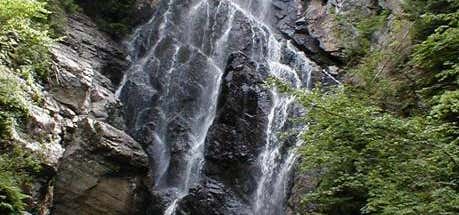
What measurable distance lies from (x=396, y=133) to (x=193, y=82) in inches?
414

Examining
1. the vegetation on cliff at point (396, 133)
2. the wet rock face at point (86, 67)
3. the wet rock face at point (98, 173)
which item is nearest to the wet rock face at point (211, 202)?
the wet rock face at point (98, 173)

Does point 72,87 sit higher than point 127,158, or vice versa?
point 72,87

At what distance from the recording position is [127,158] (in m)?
11.9

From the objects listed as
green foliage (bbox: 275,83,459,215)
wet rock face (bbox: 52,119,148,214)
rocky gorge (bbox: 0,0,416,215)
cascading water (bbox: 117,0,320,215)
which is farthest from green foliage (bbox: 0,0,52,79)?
green foliage (bbox: 275,83,459,215)

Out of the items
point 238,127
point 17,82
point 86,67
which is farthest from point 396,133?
point 86,67

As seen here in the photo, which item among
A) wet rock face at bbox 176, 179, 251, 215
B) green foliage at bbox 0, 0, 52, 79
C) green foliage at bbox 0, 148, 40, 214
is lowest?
green foliage at bbox 0, 148, 40, 214

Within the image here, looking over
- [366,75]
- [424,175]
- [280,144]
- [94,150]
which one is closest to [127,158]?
[94,150]

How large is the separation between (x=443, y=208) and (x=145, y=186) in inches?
333

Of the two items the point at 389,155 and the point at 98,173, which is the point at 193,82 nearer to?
the point at 98,173

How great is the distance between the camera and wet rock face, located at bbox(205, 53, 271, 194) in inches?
Result: 517

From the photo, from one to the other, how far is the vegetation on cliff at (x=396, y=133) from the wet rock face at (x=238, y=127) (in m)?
3.22

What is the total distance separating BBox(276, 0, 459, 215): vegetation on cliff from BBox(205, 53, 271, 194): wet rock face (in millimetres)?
3225

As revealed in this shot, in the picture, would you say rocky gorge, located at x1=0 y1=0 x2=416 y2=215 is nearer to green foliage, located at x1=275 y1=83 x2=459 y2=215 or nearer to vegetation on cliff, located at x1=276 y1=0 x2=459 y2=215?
vegetation on cliff, located at x1=276 y1=0 x2=459 y2=215

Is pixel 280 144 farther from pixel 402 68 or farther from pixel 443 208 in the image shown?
pixel 443 208
